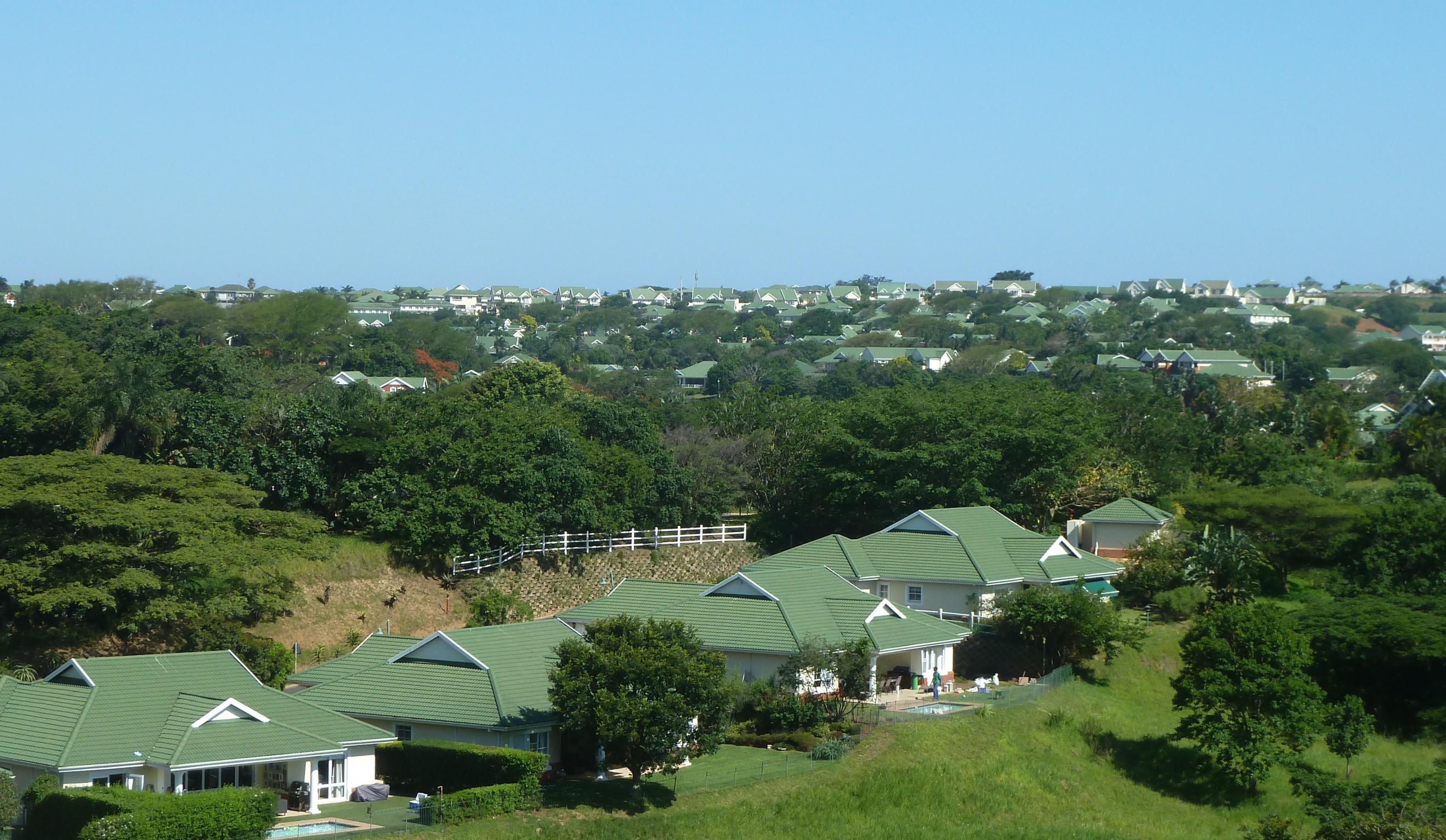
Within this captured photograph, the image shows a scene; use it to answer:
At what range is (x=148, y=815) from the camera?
24.5m

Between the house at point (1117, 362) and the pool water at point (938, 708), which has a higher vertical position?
the house at point (1117, 362)

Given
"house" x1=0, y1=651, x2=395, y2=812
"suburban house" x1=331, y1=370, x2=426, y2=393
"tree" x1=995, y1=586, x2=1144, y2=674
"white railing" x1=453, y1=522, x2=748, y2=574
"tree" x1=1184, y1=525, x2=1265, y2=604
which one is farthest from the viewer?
"suburban house" x1=331, y1=370, x2=426, y2=393

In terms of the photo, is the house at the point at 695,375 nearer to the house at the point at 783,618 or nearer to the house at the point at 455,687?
the house at the point at 783,618

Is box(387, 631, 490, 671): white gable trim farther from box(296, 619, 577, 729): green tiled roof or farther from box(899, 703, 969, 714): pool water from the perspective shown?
box(899, 703, 969, 714): pool water

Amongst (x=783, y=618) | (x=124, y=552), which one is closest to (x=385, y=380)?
(x=783, y=618)

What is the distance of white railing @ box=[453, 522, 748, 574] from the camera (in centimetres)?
4622

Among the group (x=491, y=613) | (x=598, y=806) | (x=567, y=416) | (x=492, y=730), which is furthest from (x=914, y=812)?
(x=567, y=416)

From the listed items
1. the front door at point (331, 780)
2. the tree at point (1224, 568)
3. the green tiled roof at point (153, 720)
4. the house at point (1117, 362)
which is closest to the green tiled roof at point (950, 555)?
the tree at point (1224, 568)

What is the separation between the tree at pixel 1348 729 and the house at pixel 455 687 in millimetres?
20656

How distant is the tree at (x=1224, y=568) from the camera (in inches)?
1911

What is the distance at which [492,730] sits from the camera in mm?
31047

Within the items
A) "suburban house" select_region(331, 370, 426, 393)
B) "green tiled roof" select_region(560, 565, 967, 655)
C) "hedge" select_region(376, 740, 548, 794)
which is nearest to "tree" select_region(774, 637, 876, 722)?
"green tiled roof" select_region(560, 565, 967, 655)

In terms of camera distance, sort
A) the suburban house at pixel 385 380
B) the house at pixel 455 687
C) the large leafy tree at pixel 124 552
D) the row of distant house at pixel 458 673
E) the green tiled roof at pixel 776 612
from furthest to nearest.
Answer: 1. the suburban house at pixel 385 380
2. the green tiled roof at pixel 776 612
3. the large leafy tree at pixel 124 552
4. the house at pixel 455 687
5. the row of distant house at pixel 458 673

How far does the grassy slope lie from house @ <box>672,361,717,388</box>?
98163 millimetres
